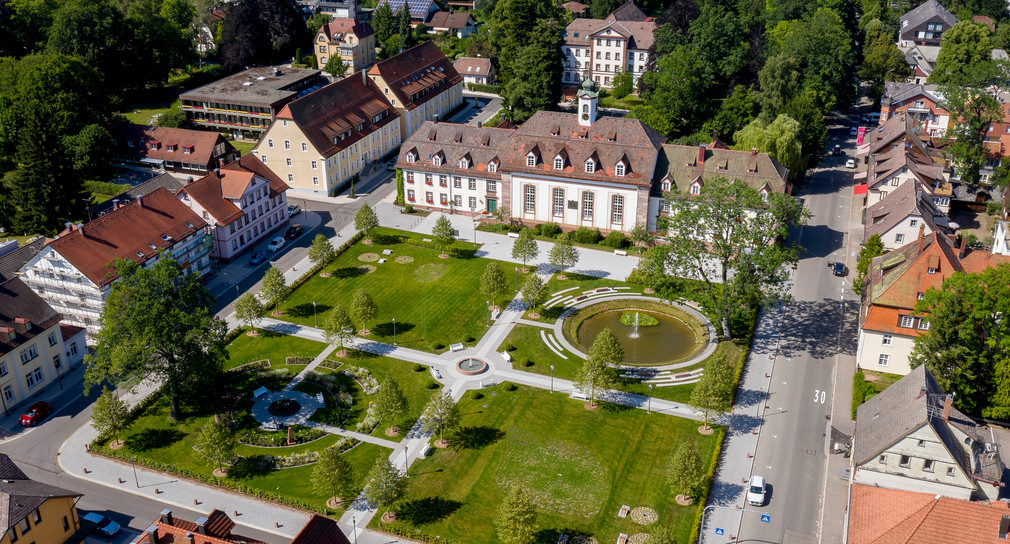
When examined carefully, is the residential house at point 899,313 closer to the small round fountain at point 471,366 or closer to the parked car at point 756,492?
the parked car at point 756,492

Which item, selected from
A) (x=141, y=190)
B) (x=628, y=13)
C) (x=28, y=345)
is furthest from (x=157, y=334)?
(x=628, y=13)

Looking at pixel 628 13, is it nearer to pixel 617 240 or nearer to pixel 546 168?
pixel 546 168

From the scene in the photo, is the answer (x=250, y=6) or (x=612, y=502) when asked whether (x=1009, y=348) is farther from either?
(x=250, y=6)

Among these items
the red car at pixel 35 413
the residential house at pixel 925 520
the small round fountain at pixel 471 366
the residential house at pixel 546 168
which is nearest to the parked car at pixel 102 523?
the red car at pixel 35 413

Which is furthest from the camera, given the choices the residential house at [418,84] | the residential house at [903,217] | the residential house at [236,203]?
the residential house at [418,84]

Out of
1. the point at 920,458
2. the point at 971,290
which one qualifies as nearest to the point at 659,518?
the point at 920,458
